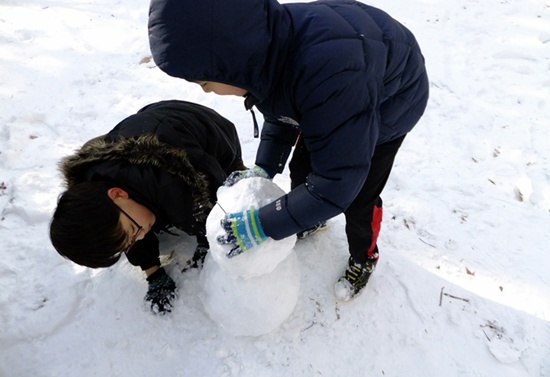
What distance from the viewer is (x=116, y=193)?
5.22 feet

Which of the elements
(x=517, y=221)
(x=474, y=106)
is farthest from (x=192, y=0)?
(x=474, y=106)

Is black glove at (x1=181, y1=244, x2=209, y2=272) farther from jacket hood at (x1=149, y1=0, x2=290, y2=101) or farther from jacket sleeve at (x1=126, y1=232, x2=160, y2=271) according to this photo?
jacket hood at (x1=149, y1=0, x2=290, y2=101)

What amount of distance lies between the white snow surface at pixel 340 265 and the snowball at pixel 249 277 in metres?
0.15

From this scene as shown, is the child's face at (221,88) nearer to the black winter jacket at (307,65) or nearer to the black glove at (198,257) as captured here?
the black winter jacket at (307,65)

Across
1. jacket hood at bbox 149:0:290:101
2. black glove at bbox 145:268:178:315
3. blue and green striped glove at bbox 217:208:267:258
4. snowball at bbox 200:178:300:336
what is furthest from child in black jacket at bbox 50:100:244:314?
jacket hood at bbox 149:0:290:101

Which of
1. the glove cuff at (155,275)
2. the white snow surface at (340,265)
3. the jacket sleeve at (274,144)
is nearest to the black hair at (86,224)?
the glove cuff at (155,275)

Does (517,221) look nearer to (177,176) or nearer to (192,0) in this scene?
(177,176)

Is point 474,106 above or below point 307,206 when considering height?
below

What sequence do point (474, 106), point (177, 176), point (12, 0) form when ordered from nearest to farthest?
1. point (177, 176)
2. point (474, 106)
3. point (12, 0)

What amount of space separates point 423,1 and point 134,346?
16.5ft

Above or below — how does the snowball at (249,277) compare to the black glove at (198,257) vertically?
above

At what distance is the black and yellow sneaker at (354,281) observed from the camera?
6.57 feet

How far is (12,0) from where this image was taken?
180 inches

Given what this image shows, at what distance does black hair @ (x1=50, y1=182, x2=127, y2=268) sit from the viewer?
1449 mm
